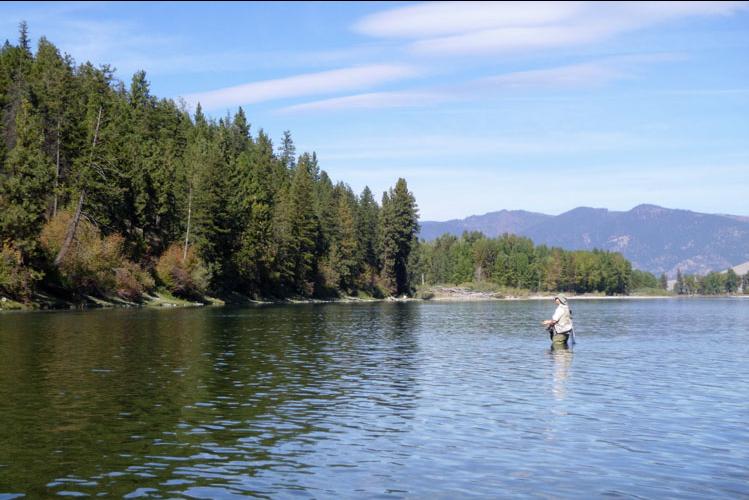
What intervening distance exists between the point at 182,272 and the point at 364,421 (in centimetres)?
8969

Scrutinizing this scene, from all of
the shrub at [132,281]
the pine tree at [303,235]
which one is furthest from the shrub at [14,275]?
the pine tree at [303,235]

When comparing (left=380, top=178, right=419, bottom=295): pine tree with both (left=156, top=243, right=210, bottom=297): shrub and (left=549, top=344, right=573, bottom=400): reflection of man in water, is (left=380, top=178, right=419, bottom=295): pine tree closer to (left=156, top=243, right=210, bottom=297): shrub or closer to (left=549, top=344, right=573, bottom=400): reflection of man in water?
(left=156, top=243, right=210, bottom=297): shrub

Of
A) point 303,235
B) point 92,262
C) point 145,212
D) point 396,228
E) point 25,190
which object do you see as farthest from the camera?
point 396,228

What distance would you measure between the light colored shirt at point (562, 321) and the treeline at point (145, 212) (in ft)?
173

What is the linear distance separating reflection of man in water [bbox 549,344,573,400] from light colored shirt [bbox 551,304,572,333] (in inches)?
37.2

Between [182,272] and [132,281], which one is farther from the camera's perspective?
[182,272]

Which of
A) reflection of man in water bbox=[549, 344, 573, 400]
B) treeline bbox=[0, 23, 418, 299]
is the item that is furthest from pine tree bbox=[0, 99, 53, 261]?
reflection of man in water bbox=[549, 344, 573, 400]

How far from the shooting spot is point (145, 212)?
378 feet

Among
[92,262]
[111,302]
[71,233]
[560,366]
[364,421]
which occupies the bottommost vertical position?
[364,421]

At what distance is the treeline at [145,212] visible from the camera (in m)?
87.8

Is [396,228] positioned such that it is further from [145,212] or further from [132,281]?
[132,281]

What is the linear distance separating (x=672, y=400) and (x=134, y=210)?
95585mm

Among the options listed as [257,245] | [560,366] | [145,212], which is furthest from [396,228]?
[560,366]

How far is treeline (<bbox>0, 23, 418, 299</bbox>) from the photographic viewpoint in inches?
3455
